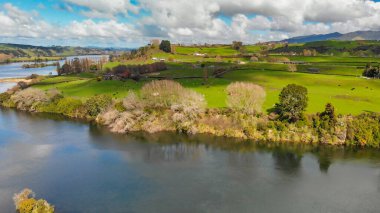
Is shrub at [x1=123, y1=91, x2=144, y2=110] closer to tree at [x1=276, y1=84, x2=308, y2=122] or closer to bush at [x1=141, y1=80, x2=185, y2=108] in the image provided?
bush at [x1=141, y1=80, x2=185, y2=108]

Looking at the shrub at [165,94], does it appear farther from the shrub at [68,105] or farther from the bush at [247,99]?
the shrub at [68,105]

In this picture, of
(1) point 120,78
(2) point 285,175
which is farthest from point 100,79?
(2) point 285,175

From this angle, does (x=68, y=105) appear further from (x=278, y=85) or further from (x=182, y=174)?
(x=278, y=85)

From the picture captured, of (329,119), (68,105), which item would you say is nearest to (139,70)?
(68,105)

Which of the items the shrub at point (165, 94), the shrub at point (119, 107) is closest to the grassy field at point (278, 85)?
the shrub at point (165, 94)

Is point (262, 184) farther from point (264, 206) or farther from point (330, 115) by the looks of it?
point (330, 115)

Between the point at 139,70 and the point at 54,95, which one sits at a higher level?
the point at 139,70

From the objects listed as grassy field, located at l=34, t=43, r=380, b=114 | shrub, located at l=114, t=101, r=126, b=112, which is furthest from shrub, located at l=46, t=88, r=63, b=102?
shrub, located at l=114, t=101, r=126, b=112
